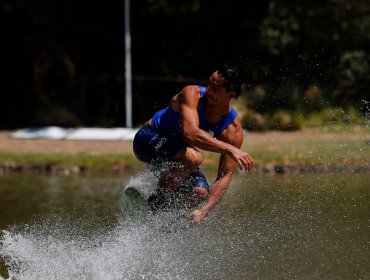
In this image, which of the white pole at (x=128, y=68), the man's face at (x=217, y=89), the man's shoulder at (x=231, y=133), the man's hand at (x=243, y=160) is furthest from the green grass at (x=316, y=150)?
the man's hand at (x=243, y=160)

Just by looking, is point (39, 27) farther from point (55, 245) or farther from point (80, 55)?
point (55, 245)

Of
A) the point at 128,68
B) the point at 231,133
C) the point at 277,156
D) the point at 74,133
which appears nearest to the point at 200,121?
the point at 231,133

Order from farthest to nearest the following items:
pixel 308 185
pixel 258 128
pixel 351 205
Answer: pixel 258 128 < pixel 308 185 < pixel 351 205

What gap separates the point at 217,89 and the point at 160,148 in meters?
0.86

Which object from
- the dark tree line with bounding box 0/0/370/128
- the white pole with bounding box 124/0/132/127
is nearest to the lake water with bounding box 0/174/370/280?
the white pole with bounding box 124/0/132/127

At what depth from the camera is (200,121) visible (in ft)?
25.6

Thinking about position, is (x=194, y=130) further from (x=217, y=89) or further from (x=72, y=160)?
(x=72, y=160)

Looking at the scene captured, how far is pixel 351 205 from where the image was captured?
36.6 ft

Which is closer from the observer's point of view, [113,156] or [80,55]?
[113,156]

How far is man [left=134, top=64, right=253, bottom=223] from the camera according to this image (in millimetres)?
7504

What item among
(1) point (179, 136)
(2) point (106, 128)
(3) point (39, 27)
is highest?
(1) point (179, 136)

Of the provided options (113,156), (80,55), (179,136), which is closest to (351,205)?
(179,136)

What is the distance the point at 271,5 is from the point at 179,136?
536 inches

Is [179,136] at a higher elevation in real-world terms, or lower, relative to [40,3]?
higher
